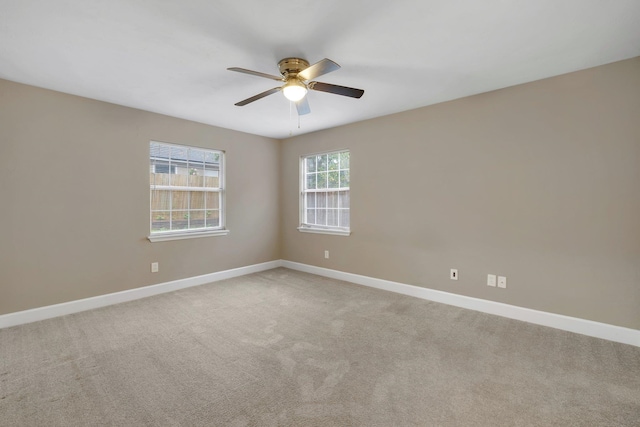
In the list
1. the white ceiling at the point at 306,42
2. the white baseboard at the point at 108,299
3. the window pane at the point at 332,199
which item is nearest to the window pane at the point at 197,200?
the white baseboard at the point at 108,299

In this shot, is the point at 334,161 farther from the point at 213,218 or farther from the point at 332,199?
the point at 213,218

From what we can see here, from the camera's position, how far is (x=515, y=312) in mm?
2982

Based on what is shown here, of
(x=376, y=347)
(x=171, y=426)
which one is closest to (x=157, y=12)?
(x=171, y=426)

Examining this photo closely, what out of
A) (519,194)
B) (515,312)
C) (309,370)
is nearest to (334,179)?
(519,194)

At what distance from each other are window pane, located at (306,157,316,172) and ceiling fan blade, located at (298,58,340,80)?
274cm

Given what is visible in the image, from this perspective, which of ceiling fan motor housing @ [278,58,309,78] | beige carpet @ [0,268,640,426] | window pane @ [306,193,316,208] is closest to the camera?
beige carpet @ [0,268,640,426]

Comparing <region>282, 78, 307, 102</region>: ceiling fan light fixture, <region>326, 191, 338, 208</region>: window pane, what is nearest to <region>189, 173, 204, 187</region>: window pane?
<region>326, 191, 338, 208</region>: window pane

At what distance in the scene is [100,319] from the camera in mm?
3012

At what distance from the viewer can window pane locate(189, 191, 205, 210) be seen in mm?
4273

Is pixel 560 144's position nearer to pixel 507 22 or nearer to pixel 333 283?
pixel 507 22

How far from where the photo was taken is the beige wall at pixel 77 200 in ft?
9.36

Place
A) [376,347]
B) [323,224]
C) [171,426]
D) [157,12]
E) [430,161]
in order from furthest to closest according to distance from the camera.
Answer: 1. [323,224]
2. [430,161]
3. [376,347]
4. [157,12]
5. [171,426]

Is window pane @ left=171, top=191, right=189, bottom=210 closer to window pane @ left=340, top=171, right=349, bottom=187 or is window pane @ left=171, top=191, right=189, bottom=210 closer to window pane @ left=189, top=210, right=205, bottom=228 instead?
window pane @ left=189, top=210, right=205, bottom=228

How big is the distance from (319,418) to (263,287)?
2.65m
